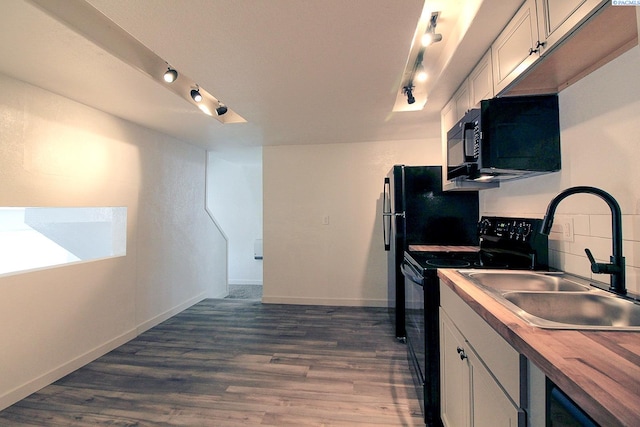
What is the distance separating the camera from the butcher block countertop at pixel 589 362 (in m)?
0.46

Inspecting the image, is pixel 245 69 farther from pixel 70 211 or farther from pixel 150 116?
pixel 70 211

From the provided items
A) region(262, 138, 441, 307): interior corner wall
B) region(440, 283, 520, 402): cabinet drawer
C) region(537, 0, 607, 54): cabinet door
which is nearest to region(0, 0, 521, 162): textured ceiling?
region(537, 0, 607, 54): cabinet door

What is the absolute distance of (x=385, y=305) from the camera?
3.53 metres

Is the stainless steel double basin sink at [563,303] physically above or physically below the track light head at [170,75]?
below

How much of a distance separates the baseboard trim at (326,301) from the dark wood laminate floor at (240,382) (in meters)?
0.57

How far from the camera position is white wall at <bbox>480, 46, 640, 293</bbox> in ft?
3.33

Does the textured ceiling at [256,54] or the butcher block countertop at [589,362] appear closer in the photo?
the butcher block countertop at [589,362]

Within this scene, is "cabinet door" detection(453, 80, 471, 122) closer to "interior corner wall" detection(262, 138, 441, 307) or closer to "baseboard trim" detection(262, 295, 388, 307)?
"interior corner wall" detection(262, 138, 441, 307)

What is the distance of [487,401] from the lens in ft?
3.10

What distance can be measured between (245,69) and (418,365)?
232cm

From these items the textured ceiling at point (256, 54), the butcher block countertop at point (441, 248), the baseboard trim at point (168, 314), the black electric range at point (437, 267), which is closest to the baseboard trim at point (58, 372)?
the baseboard trim at point (168, 314)

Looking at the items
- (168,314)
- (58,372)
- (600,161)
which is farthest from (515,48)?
(168,314)

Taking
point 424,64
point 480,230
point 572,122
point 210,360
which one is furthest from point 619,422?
point 210,360

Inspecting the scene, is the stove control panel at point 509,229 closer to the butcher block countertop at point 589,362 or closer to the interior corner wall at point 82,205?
the butcher block countertop at point 589,362
